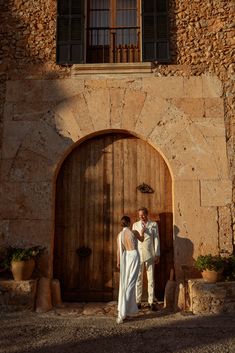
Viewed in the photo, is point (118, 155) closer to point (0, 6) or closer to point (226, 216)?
point (226, 216)

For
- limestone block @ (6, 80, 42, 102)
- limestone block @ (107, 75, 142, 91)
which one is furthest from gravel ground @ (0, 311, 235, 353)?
limestone block @ (107, 75, 142, 91)

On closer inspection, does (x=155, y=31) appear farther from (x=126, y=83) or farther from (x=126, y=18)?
(x=126, y=83)

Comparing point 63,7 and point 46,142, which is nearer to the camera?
point 46,142

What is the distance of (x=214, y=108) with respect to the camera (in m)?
6.18

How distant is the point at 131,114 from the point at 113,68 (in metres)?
0.86

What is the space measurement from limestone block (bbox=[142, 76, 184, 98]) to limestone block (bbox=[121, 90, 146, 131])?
17cm

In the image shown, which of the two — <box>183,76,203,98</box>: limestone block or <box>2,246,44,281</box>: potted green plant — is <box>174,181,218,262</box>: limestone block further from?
<box>2,246,44,281</box>: potted green plant

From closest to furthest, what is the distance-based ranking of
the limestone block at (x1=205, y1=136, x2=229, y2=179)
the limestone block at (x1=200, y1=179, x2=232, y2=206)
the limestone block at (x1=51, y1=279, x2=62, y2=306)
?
the limestone block at (x1=51, y1=279, x2=62, y2=306) → the limestone block at (x1=200, y1=179, x2=232, y2=206) → the limestone block at (x1=205, y1=136, x2=229, y2=179)

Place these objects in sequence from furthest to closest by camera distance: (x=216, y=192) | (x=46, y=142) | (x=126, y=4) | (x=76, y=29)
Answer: (x=126, y=4)
(x=76, y=29)
(x=46, y=142)
(x=216, y=192)

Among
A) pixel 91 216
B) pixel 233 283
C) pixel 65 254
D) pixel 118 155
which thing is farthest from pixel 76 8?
pixel 233 283

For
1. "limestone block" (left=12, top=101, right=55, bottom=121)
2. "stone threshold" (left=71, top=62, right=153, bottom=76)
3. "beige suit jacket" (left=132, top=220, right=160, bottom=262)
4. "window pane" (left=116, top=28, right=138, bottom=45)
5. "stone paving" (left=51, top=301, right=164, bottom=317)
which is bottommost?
"stone paving" (left=51, top=301, right=164, bottom=317)

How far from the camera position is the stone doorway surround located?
5809mm

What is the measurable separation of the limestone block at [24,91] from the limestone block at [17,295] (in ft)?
9.70

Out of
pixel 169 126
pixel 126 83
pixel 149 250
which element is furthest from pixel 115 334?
pixel 126 83
